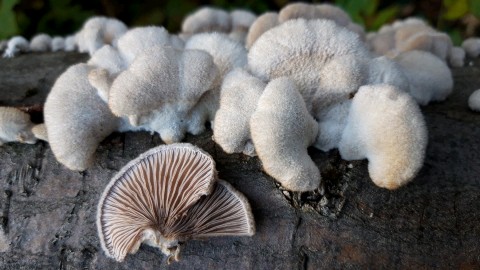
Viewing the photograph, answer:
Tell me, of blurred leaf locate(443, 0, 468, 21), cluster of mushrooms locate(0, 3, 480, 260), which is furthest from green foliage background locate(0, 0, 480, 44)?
cluster of mushrooms locate(0, 3, 480, 260)

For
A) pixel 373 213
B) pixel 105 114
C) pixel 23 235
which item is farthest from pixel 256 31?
pixel 23 235

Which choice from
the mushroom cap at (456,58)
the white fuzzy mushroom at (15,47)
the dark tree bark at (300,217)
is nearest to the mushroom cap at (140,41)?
the dark tree bark at (300,217)

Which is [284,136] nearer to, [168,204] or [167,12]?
[168,204]

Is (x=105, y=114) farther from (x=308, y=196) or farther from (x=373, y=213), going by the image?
(x=373, y=213)

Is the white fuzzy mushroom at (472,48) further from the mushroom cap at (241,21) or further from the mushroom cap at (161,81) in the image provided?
the mushroom cap at (161,81)

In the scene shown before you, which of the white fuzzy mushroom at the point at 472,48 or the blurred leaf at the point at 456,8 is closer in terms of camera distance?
the white fuzzy mushroom at the point at 472,48

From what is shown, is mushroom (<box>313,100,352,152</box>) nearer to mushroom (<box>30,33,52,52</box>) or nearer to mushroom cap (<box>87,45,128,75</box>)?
mushroom cap (<box>87,45,128,75</box>)
